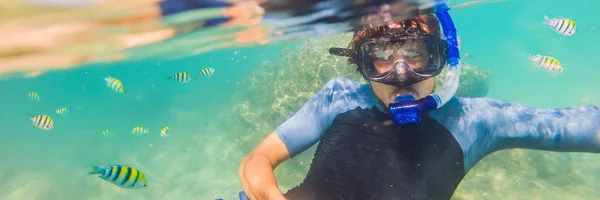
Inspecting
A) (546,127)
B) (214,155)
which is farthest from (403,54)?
(214,155)

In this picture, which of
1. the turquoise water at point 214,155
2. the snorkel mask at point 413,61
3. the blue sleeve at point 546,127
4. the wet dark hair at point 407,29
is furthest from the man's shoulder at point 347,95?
the turquoise water at point 214,155

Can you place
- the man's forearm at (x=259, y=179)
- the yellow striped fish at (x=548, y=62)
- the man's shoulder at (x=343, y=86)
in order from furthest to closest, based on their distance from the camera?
the yellow striped fish at (x=548, y=62), the man's shoulder at (x=343, y=86), the man's forearm at (x=259, y=179)

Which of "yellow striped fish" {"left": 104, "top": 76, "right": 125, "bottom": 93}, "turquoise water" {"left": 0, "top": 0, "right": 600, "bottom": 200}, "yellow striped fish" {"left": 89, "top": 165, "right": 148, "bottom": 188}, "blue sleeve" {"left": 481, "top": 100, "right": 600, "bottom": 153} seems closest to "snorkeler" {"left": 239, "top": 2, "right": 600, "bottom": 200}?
"blue sleeve" {"left": 481, "top": 100, "right": 600, "bottom": 153}

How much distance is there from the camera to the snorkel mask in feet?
10.5

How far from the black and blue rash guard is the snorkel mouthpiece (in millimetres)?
217

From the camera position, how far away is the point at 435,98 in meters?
3.15

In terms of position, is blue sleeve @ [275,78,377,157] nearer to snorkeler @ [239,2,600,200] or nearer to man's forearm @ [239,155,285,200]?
snorkeler @ [239,2,600,200]

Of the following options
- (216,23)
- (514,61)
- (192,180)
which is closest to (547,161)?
(216,23)

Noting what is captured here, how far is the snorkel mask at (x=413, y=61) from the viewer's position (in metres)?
3.20

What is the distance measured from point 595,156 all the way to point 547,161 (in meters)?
2.86

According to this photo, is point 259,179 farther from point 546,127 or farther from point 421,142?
point 546,127

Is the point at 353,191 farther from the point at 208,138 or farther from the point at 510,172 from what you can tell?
the point at 208,138

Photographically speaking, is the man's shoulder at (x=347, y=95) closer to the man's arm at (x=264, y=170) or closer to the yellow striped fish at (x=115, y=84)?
the man's arm at (x=264, y=170)

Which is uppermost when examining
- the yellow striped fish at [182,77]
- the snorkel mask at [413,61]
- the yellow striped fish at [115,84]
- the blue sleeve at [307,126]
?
the yellow striped fish at [115,84]
